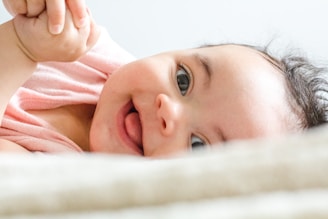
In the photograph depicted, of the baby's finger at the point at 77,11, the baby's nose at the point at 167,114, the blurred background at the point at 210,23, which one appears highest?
the baby's finger at the point at 77,11

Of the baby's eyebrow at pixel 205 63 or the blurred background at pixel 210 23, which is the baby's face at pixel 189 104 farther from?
the blurred background at pixel 210 23

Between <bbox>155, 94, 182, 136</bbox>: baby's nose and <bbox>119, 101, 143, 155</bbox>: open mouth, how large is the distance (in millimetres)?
32

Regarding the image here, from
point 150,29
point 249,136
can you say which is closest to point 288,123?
point 249,136

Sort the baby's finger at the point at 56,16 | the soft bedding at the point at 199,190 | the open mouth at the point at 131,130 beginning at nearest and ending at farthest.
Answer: the soft bedding at the point at 199,190 < the baby's finger at the point at 56,16 < the open mouth at the point at 131,130

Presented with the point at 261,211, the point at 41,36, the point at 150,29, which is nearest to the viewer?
the point at 261,211

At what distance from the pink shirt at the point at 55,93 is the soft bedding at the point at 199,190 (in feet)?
1.53

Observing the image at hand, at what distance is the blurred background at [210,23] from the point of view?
1.26 m

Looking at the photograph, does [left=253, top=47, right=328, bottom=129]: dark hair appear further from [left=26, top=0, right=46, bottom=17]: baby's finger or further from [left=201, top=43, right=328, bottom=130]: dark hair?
[left=26, top=0, right=46, bottom=17]: baby's finger

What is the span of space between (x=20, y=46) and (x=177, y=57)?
0.75 ft

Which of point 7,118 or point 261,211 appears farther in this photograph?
point 7,118

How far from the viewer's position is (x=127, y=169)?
0.21 meters

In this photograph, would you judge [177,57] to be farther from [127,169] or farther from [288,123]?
[127,169]

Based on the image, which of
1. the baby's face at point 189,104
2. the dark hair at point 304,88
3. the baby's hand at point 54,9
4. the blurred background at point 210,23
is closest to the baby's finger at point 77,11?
the baby's hand at point 54,9

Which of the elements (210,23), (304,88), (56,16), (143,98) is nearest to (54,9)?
(56,16)
